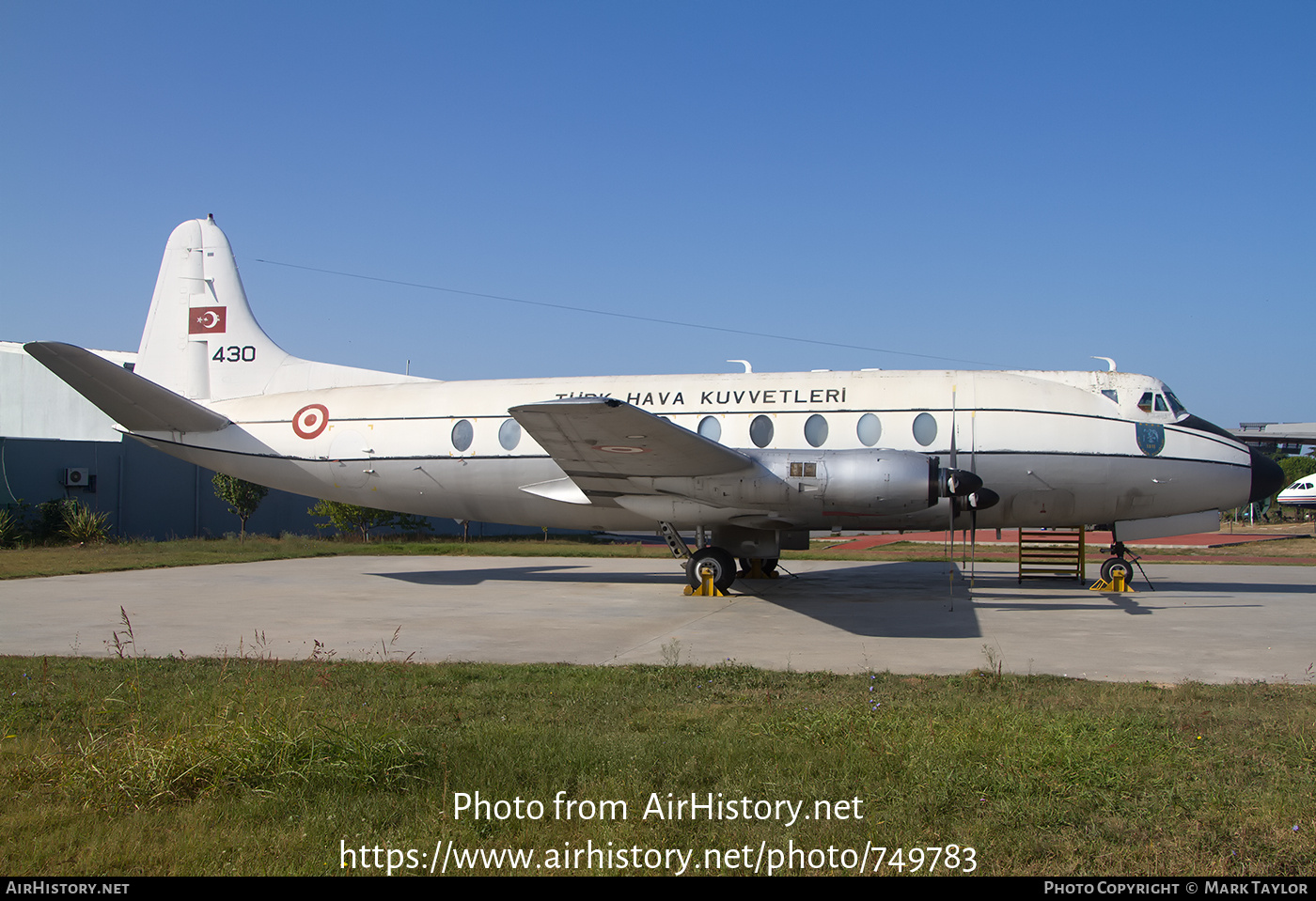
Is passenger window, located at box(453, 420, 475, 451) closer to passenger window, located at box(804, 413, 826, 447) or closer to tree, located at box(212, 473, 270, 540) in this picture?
passenger window, located at box(804, 413, 826, 447)

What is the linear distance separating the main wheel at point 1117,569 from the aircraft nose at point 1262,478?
2305mm

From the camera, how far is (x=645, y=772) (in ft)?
17.6

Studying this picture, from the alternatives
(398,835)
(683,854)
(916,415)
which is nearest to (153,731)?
(398,835)

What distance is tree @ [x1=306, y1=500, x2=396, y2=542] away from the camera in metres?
32.8

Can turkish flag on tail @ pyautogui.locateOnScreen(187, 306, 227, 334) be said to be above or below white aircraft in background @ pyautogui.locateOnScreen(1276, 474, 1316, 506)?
above

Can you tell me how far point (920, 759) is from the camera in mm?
5512

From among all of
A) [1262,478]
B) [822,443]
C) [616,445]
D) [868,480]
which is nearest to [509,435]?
[616,445]

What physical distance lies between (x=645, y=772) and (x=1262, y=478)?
1479 cm

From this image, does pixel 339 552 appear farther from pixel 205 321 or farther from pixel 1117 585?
pixel 1117 585

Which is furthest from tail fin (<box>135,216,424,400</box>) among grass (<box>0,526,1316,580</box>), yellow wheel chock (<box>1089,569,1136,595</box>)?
yellow wheel chock (<box>1089,569,1136,595</box>)

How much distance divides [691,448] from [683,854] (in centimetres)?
900

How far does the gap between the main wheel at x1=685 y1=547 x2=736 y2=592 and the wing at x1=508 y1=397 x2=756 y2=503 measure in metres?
1.84

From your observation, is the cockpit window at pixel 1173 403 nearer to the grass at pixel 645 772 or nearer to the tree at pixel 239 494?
the grass at pixel 645 772

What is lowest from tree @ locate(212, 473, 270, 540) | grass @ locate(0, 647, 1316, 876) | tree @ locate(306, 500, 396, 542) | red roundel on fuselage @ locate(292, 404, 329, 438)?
grass @ locate(0, 647, 1316, 876)
